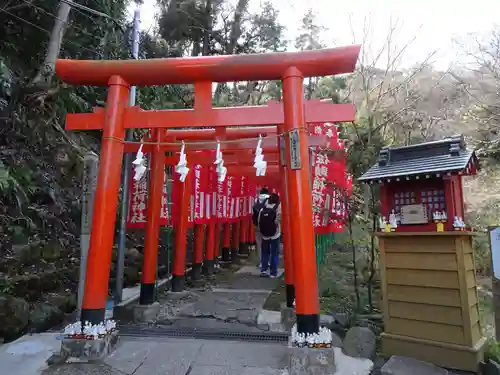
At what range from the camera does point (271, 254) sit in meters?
9.70

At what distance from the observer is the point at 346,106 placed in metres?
4.97

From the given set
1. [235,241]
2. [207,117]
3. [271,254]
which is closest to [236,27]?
[235,241]

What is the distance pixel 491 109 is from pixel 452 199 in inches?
433

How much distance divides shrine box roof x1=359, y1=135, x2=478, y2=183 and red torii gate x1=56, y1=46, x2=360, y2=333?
1.05 m

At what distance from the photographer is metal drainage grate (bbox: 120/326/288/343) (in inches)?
212

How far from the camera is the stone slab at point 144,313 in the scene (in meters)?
6.25

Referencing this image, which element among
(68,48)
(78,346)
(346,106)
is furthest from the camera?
(68,48)

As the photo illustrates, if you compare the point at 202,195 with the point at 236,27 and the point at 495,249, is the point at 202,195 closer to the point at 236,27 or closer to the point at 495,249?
the point at 495,249

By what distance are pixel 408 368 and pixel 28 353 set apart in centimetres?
487

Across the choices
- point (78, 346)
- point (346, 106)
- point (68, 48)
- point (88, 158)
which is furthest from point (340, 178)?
point (68, 48)

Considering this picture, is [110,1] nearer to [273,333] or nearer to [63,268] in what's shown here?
[63,268]

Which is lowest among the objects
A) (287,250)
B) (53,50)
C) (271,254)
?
(271,254)

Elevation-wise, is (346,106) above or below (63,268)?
above

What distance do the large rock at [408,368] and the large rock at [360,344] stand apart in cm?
28
